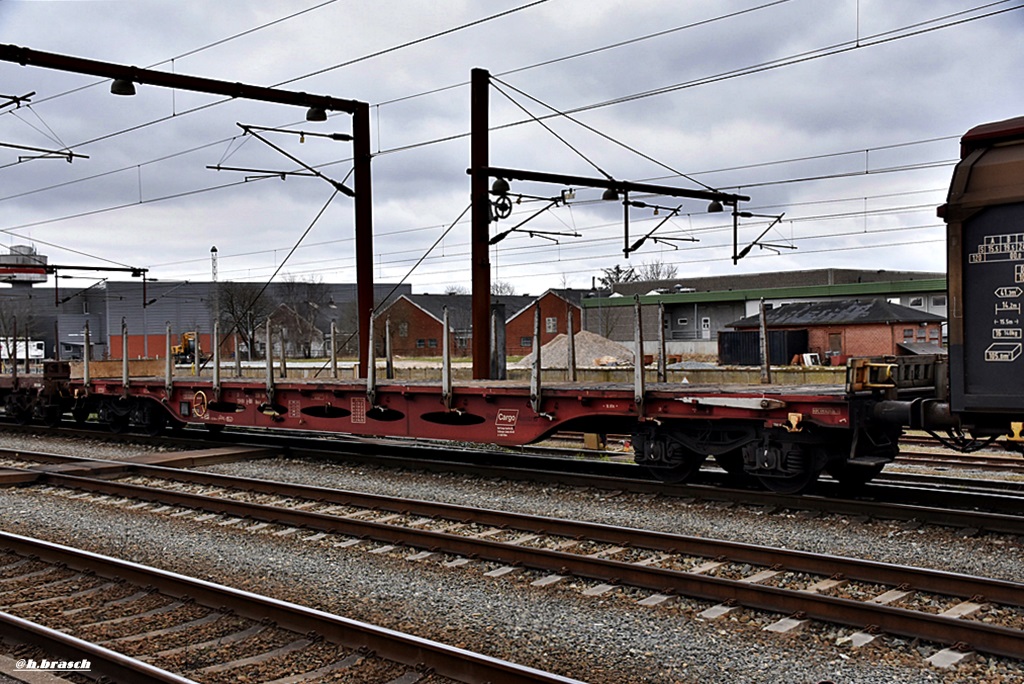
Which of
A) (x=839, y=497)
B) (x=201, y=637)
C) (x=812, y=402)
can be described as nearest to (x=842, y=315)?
(x=839, y=497)

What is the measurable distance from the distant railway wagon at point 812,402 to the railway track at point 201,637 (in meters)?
5.41

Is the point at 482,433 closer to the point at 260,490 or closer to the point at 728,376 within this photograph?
the point at 260,490

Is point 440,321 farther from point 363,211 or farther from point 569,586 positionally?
point 569,586

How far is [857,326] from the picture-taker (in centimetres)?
3962

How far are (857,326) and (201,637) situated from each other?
37609 mm

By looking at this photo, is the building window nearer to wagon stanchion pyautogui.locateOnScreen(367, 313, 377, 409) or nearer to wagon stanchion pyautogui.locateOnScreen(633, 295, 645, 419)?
wagon stanchion pyautogui.locateOnScreen(367, 313, 377, 409)

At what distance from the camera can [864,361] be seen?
30.7ft

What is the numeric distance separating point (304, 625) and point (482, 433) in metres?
6.88

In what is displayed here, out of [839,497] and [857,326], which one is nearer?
[839,497]

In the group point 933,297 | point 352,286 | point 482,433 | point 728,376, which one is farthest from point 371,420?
point 352,286

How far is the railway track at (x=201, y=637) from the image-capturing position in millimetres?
5367

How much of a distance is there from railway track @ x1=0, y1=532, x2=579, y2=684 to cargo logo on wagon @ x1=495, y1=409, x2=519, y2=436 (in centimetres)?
591

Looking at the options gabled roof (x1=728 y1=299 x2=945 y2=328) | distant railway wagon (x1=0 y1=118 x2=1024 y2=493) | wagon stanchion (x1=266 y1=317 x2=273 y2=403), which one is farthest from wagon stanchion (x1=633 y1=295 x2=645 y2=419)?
gabled roof (x1=728 y1=299 x2=945 y2=328)

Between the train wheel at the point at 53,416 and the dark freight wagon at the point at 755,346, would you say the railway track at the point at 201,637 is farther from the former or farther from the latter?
the dark freight wagon at the point at 755,346
